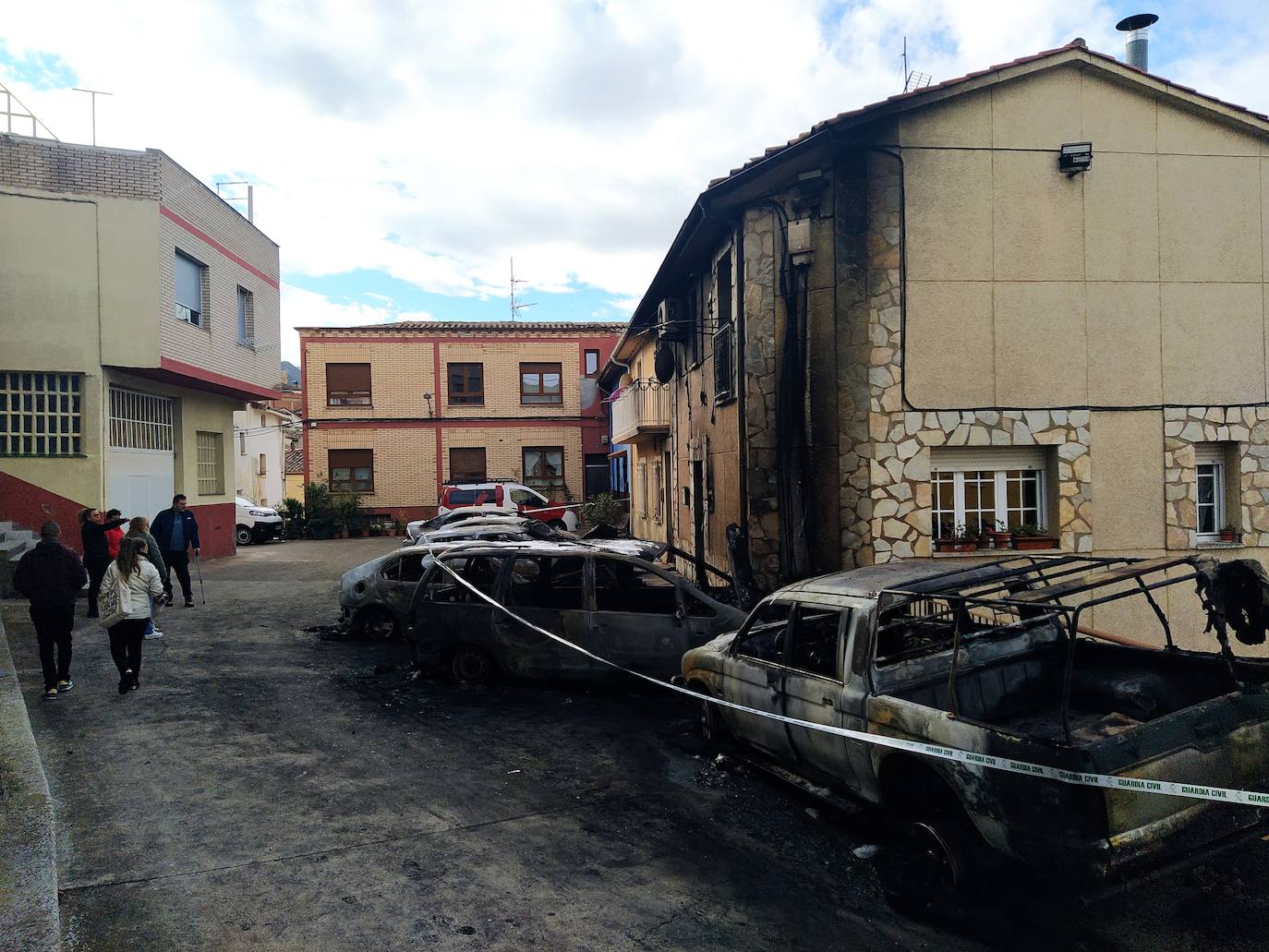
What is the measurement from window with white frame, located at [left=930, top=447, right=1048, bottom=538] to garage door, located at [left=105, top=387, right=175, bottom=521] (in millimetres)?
13996

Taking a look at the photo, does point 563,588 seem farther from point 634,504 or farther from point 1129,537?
point 634,504

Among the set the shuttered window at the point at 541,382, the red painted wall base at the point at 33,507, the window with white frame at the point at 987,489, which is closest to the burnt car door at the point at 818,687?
the window with white frame at the point at 987,489

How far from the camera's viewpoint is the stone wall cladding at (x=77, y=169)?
14.0m

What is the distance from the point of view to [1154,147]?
10.0 metres

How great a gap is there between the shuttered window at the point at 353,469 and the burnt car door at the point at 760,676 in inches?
1095

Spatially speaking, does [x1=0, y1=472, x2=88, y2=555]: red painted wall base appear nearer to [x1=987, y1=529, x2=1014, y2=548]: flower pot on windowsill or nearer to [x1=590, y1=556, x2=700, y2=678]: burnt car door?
[x1=590, y1=556, x2=700, y2=678]: burnt car door

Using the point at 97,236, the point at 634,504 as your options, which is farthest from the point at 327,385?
the point at 97,236

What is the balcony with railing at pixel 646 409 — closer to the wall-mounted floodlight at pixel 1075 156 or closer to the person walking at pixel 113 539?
the wall-mounted floodlight at pixel 1075 156

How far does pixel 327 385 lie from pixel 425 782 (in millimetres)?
28557

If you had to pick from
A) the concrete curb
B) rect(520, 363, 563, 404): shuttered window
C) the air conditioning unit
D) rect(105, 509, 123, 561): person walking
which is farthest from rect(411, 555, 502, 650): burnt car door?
rect(520, 363, 563, 404): shuttered window

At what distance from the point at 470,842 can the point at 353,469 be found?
2893 cm

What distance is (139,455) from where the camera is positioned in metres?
16.5

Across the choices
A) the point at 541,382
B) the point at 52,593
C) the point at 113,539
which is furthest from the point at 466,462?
the point at 52,593

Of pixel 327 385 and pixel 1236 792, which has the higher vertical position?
pixel 327 385
